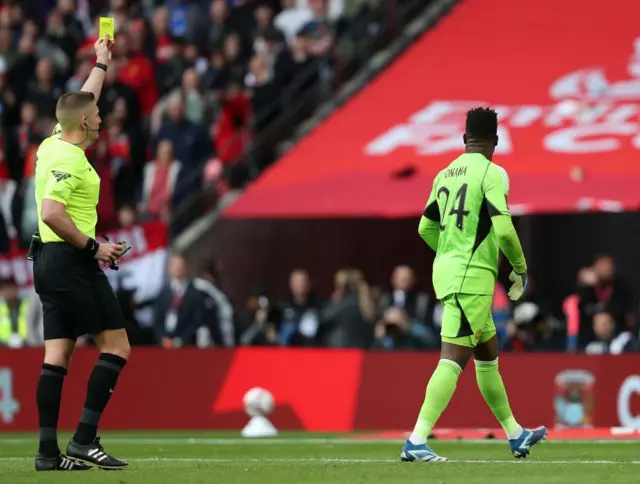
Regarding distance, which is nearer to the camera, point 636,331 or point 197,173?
point 636,331

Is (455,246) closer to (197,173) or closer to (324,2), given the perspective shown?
(197,173)

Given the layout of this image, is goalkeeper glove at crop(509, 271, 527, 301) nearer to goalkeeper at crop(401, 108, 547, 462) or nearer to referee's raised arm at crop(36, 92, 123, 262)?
goalkeeper at crop(401, 108, 547, 462)

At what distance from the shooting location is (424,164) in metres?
21.4

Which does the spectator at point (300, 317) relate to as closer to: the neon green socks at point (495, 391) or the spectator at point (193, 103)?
the spectator at point (193, 103)

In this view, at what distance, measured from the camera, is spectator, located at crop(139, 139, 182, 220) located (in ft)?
74.9

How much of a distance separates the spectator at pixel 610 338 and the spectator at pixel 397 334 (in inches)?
74.9

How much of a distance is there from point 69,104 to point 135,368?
780 cm

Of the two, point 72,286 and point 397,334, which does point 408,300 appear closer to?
point 397,334

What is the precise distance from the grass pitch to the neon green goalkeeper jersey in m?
1.18

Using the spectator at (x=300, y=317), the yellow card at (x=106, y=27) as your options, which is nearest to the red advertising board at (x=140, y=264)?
the spectator at (x=300, y=317)

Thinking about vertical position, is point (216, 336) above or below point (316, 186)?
below

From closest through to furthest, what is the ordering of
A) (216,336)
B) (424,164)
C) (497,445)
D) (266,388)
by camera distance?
(497,445) < (266,388) < (216,336) < (424,164)

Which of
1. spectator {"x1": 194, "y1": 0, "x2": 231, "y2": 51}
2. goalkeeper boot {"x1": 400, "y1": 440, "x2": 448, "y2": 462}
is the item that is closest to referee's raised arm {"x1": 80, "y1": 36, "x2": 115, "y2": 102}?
goalkeeper boot {"x1": 400, "y1": 440, "x2": 448, "y2": 462}

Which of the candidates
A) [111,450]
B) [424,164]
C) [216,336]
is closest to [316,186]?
[424,164]
